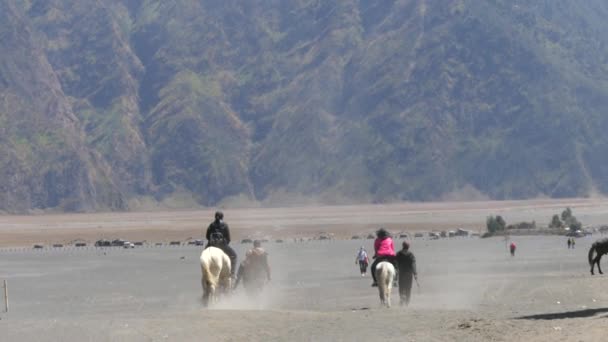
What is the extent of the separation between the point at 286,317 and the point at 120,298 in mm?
19384

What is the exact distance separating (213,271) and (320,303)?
398 inches

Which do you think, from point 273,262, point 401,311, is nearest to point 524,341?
point 401,311

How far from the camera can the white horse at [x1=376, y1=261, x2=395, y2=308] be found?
30.2 meters

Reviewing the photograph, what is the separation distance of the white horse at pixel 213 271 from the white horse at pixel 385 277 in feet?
11.6

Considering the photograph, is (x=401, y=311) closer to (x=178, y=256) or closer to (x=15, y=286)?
(x=15, y=286)

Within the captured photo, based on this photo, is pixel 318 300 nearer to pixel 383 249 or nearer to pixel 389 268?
pixel 383 249

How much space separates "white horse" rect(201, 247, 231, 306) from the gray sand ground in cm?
71

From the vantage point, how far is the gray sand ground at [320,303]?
25266 millimetres

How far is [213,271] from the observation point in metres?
29.7

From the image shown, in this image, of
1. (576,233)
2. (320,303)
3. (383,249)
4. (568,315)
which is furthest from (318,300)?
(576,233)

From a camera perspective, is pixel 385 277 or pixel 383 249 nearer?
pixel 385 277

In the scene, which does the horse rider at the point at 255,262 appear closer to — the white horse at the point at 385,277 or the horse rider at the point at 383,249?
the horse rider at the point at 383,249

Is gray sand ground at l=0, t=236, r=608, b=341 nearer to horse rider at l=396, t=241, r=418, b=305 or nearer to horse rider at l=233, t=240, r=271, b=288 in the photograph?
horse rider at l=396, t=241, r=418, b=305

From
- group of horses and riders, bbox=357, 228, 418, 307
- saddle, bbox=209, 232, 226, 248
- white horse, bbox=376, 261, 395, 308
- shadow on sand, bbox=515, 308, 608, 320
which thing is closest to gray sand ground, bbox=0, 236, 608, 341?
shadow on sand, bbox=515, 308, 608, 320
